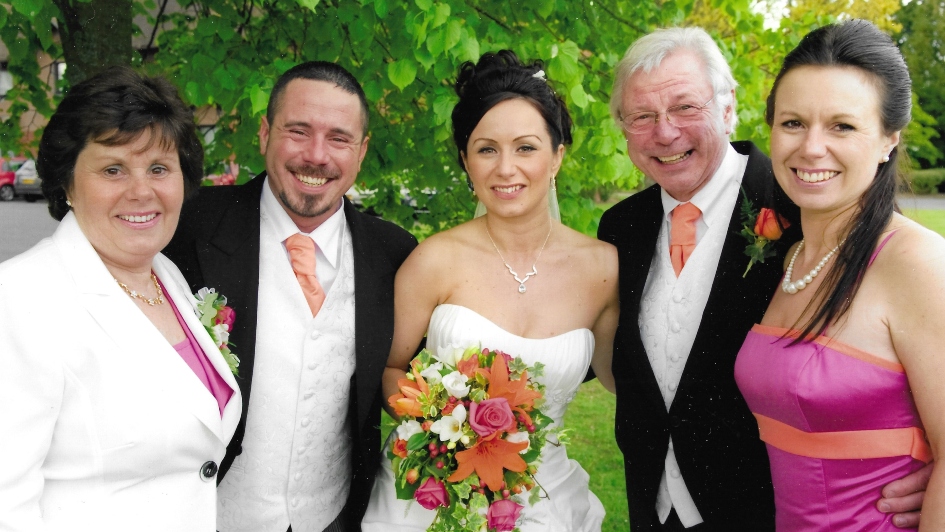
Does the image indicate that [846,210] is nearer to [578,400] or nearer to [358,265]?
[358,265]

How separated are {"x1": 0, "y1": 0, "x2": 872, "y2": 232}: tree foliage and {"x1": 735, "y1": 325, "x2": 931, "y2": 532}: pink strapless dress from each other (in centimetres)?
185

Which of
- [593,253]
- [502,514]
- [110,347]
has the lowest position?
[502,514]

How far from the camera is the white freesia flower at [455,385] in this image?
2.83 metres

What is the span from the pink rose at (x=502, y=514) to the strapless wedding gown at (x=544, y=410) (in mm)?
575

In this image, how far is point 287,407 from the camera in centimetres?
334

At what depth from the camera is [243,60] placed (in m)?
4.98

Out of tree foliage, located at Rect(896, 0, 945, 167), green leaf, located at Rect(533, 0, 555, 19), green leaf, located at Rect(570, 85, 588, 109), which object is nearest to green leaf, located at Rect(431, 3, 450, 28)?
green leaf, located at Rect(570, 85, 588, 109)

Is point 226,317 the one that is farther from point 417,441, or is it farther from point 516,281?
point 516,281

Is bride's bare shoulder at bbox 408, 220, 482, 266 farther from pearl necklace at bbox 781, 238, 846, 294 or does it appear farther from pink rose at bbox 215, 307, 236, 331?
pearl necklace at bbox 781, 238, 846, 294

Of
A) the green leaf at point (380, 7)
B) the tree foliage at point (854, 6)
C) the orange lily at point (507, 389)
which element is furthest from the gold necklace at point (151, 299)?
the tree foliage at point (854, 6)

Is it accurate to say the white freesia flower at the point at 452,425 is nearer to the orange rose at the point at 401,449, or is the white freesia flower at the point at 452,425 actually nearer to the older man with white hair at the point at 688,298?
the orange rose at the point at 401,449

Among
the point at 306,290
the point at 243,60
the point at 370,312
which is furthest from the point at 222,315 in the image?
the point at 243,60

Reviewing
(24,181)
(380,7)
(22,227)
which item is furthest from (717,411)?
(24,181)

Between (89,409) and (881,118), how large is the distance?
276 centimetres
